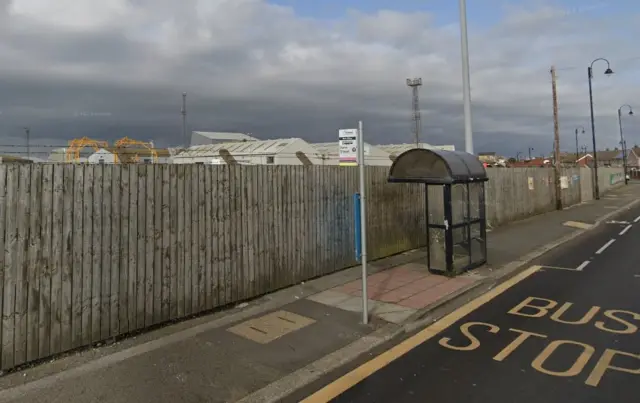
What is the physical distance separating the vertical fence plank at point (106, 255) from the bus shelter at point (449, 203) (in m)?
5.62

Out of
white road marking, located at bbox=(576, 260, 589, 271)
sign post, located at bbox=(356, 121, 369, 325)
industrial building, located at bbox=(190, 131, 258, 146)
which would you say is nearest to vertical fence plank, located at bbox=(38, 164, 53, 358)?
sign post, located at bbox=(356, 121, 369, 325)

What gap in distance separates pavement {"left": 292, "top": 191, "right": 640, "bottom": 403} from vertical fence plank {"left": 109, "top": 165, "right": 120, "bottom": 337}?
8.60ft

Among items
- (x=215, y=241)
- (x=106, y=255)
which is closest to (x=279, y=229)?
(x=215, y=241)

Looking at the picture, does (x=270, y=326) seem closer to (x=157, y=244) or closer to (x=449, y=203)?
(x=157, y=244)

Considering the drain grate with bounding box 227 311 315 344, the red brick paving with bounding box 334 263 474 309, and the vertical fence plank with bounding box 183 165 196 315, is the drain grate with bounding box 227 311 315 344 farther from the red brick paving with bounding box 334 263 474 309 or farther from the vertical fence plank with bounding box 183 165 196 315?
the red brick paving with bounding box 334 263 474 309

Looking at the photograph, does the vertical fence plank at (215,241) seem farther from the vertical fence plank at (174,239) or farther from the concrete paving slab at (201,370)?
the concrete paving slab at (201,370)

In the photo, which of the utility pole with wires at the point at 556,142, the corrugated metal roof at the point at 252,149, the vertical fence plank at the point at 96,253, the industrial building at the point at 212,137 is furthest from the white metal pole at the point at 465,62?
the industrial building at the point at 212,137

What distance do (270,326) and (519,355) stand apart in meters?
3.06

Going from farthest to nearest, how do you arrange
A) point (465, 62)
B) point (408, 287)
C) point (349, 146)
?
point (465, 62) < point (408, 287) < point (349, 146)

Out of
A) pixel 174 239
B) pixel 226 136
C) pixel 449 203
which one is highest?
pixel 226 136

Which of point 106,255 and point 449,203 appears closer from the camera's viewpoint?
point 106,255

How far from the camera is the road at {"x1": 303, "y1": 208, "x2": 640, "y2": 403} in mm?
4141

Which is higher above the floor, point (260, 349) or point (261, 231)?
point (261, 231)

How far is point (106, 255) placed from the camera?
527 centimetres
